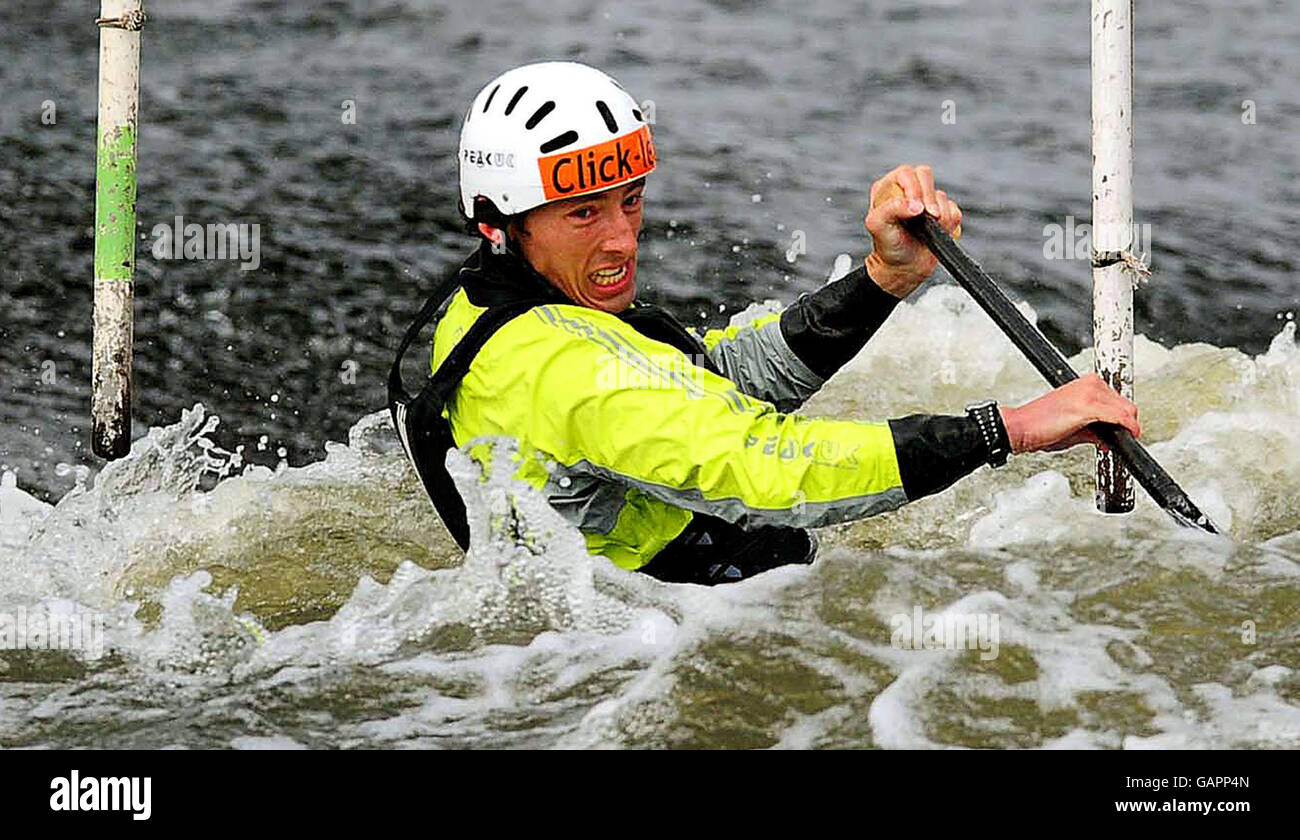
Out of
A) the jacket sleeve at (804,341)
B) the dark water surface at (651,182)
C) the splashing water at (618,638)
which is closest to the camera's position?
the splashing water at (618,638)

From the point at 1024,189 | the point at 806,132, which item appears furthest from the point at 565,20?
the point at 1024,189

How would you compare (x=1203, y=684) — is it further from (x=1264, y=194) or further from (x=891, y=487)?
(x=1264, y=194)

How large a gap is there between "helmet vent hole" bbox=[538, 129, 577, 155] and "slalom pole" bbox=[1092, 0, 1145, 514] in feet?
5.62

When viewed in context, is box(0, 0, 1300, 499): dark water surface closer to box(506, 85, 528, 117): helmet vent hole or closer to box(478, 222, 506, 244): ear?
box(478, 222, 506, 244): ear

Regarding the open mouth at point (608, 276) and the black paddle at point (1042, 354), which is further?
the open mouth at point (608, 276)

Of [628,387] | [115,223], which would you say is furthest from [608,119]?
[115,223]

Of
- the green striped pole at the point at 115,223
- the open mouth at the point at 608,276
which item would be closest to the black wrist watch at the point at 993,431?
the open mouth at the point at 608,276

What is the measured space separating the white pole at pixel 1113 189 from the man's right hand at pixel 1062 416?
45.8 inches

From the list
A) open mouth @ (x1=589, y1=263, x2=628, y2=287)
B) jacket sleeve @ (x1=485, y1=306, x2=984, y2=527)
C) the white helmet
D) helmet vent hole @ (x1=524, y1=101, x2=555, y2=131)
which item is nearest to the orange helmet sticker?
the white helmet

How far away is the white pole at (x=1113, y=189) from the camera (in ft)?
17.9

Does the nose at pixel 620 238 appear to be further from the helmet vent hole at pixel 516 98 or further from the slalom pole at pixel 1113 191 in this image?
the slalom pole at pixel 1113 191

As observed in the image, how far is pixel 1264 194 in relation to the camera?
11109 millimetres
